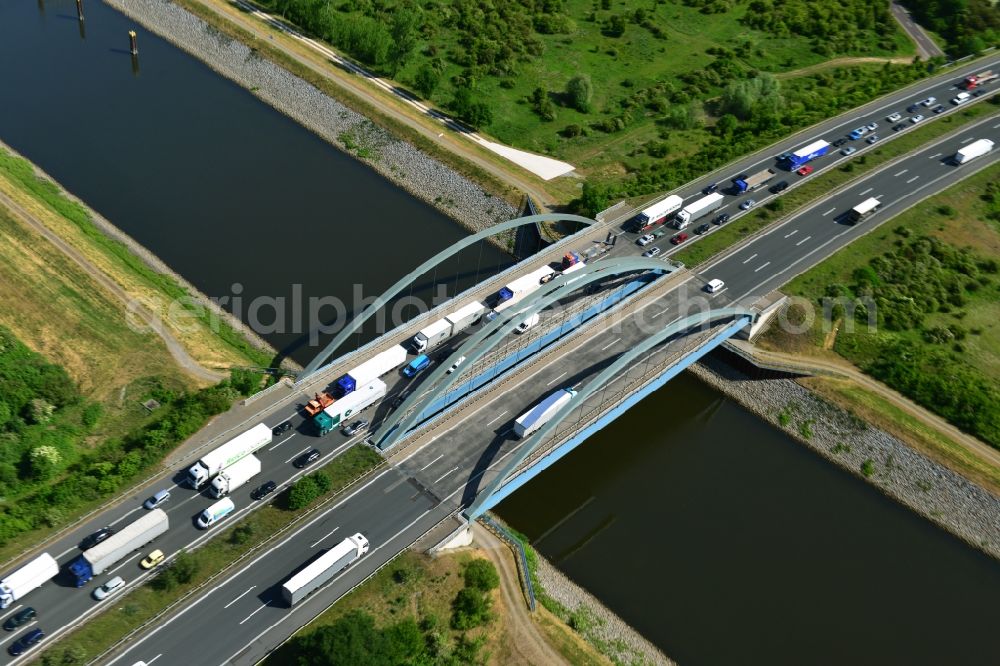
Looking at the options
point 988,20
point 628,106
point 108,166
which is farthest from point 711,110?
point 108,166

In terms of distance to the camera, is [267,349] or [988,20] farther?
[988,20]

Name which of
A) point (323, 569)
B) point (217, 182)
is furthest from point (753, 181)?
point (323, 569)

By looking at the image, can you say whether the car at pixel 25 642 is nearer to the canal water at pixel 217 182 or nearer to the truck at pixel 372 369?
the truck at pixel 372 369

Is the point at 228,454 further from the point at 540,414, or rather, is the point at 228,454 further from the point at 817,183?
the point at 817,183

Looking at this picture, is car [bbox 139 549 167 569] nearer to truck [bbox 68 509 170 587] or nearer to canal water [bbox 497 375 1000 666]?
truck [bbox 68 509 170 587]

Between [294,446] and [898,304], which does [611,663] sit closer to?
[294,446]

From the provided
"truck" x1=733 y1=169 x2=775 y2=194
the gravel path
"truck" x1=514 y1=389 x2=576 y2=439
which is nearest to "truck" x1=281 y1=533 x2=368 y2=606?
"truck" x1=514 y1=389 x2=576 y2=439
